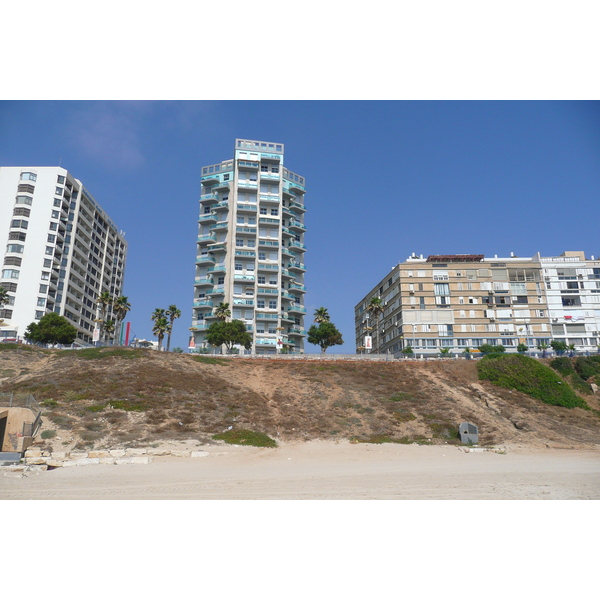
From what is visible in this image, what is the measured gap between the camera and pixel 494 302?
101 meters

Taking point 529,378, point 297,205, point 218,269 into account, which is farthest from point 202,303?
point 529,378

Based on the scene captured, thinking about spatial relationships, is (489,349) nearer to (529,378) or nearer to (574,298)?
(574,298)

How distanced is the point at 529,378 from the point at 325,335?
40573mm

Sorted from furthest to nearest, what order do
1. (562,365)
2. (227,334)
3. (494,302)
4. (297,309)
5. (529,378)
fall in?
(297,309) → (494,302) → (227,334) → (562,365) → (529,378)

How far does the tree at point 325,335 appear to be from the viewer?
300 ft

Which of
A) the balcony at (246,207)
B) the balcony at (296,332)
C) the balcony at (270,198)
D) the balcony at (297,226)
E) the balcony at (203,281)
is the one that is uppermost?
the balcony at (270,198)

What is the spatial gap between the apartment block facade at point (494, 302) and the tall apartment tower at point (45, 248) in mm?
71146

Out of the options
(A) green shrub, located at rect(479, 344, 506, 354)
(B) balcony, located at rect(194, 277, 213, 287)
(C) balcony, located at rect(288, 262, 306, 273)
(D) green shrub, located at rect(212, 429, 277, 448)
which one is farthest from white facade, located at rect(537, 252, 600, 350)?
(D) green shrub, located at rect(212, 429, 277, 448)

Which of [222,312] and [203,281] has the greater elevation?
[203,281]

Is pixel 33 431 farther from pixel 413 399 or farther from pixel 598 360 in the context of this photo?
pixel 598 360

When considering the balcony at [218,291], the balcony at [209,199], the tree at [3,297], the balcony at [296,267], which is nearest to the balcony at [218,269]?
the balcony at [218,291]

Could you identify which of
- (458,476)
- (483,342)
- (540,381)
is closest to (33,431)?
(458,476)

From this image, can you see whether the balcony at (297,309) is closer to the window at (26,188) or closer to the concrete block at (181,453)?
the window at (26,188)

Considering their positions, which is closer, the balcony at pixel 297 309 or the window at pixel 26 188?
the balcony at pixel 297 309
